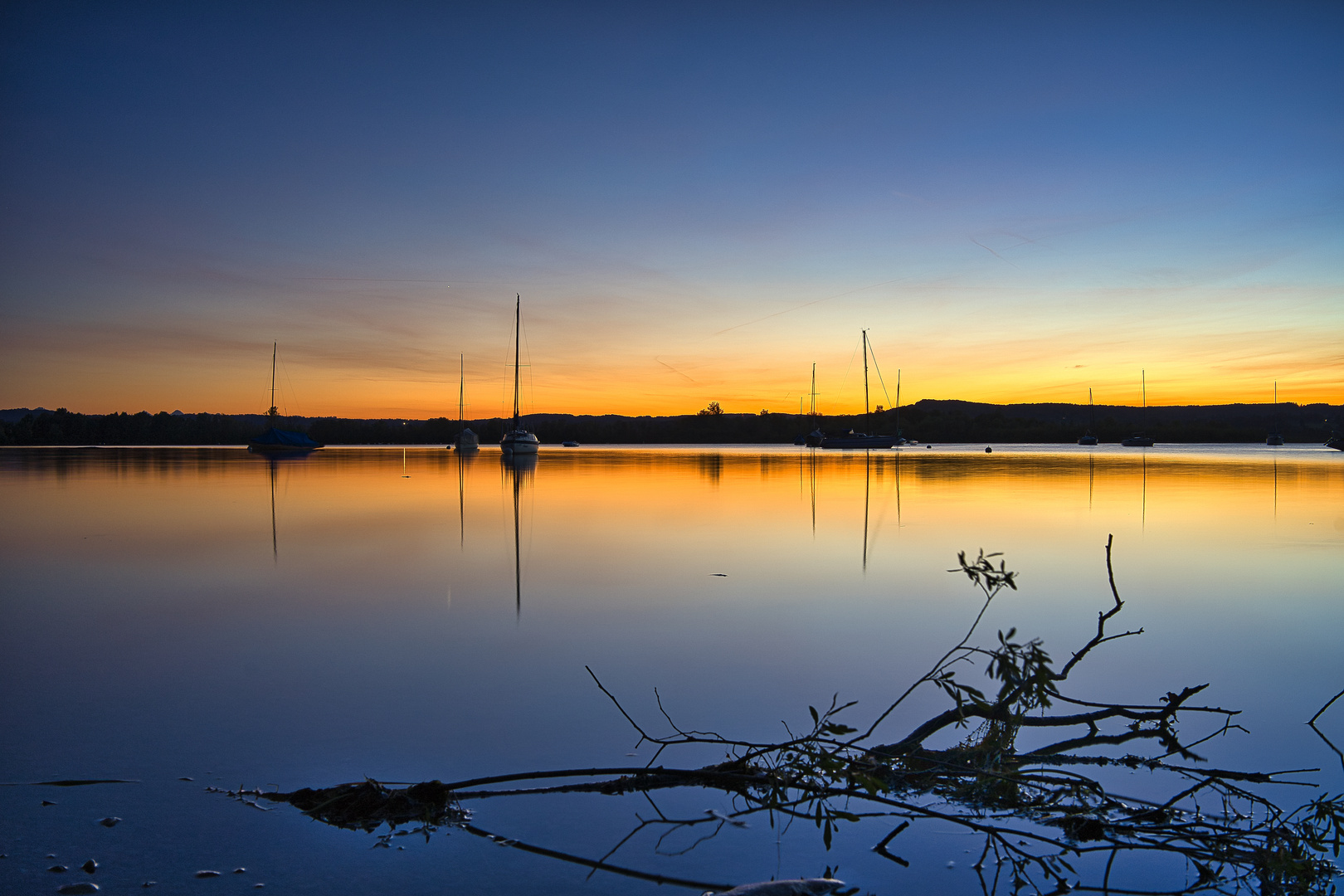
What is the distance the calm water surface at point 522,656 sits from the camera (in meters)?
2.78

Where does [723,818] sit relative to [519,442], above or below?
below

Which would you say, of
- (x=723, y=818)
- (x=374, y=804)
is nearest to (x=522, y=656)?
(x=374, y=804)

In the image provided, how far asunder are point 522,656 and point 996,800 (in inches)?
114

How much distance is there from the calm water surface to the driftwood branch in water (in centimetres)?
10

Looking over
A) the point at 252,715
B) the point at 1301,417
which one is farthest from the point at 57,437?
the point at 1301,417

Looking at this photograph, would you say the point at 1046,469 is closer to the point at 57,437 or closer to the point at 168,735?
the point at 168,735

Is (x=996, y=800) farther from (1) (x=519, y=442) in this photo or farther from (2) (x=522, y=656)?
(1) (x=519, y=442)

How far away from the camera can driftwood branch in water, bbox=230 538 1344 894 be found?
8.95ft

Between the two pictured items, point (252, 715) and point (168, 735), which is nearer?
point (168, 735)

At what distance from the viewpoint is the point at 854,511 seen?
14.2m

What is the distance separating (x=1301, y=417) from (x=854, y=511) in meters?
106

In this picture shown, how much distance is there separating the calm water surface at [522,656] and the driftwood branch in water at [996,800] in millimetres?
101

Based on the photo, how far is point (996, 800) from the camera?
126 inches

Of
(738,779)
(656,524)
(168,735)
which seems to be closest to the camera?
(738,779)
